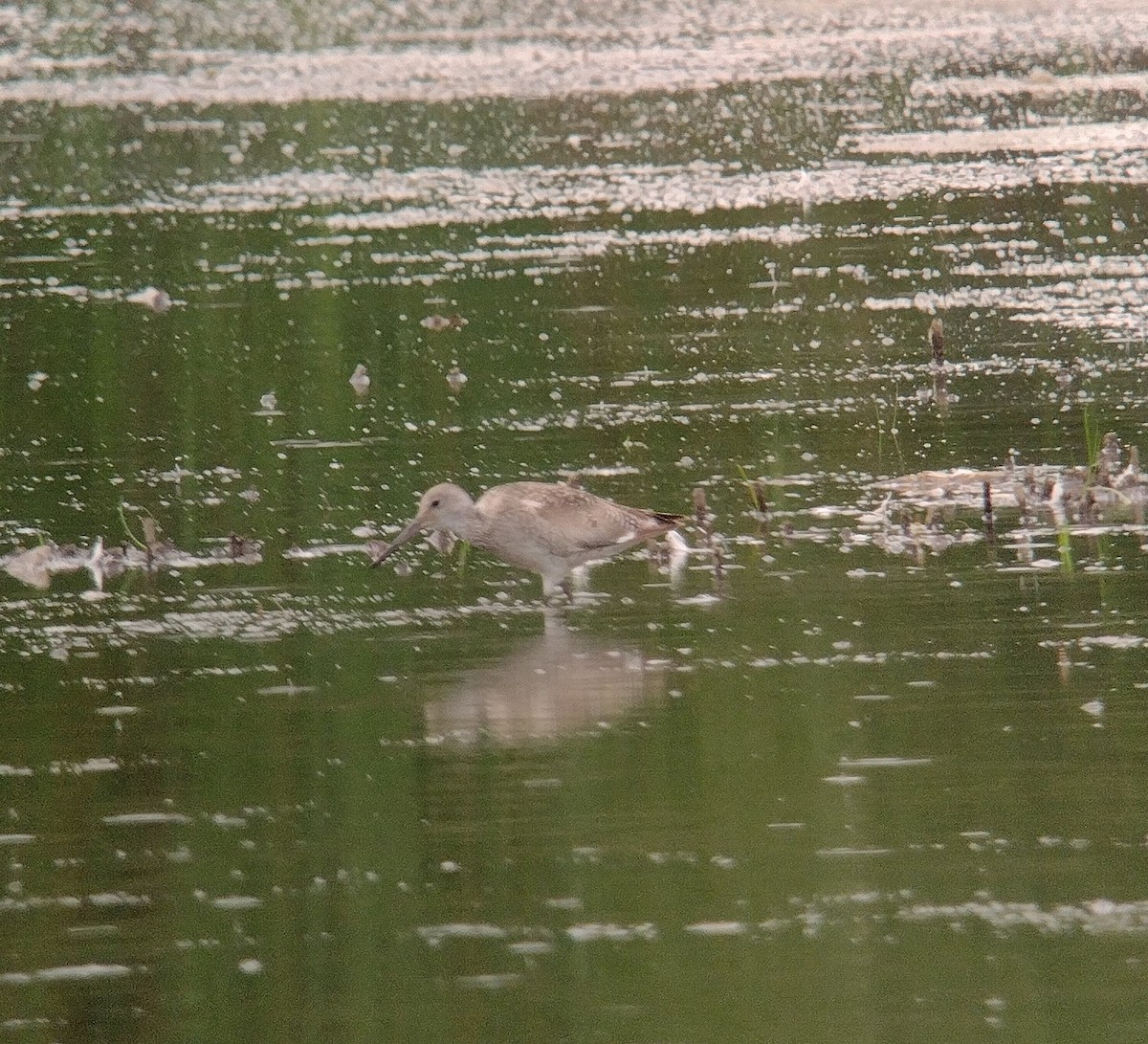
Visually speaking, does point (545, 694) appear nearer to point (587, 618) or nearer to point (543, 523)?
point (587, 618)

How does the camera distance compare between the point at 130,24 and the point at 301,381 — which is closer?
the point at 301,381

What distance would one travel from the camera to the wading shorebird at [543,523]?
11.5 meters

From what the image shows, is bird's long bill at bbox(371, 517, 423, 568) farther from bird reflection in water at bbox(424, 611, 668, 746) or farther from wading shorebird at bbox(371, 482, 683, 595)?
bird reflection in water at bbox(424, 611, 668, 746)

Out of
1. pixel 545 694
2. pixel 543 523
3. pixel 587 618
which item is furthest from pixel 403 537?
pixel 545 694

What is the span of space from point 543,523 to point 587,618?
0.52 metres

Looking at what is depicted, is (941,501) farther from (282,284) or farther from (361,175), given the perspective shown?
(361,175)

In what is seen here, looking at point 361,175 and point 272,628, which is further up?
point 361,175

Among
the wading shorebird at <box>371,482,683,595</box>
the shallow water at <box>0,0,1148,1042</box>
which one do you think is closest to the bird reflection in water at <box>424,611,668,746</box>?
the shallow water at <box>0,0,1148,1042</box>

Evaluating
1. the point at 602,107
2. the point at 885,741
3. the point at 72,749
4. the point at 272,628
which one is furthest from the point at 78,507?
the point at 602,107

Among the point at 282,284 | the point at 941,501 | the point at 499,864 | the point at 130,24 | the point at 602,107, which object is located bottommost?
the point at 499,864

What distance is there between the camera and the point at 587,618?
441 inches

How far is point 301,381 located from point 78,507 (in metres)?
3.73

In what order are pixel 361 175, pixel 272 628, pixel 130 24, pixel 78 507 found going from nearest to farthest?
pixel 272 628 → pixel 78 507 → pixel 361 175 → pixel 130 24

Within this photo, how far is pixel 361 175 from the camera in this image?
27.6 meters
